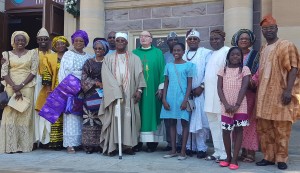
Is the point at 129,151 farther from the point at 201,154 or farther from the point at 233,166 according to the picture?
the point at 233,166

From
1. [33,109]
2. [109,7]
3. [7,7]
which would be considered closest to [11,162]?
[33,109]

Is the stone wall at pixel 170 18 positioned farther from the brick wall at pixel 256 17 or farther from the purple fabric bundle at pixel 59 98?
the purple fabric bundle at pixel 59 98

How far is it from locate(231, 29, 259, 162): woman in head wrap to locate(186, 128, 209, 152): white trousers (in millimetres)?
645

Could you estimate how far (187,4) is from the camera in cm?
897

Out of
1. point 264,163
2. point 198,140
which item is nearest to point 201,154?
point 198,140

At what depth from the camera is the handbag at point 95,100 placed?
6.15m

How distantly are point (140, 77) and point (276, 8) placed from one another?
9.33 feet

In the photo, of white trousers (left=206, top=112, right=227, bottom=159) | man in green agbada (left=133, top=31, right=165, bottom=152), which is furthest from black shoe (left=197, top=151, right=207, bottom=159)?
man in green agbada (left=133, top=31, right=165, bottom=152)

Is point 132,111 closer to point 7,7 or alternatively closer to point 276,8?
point 276,8

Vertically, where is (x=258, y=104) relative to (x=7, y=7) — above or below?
below

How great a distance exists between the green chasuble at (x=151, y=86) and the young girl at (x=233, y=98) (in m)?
1.37

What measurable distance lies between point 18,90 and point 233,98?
11.5 feet

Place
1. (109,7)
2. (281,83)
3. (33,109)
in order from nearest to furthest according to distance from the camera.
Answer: (281,83), (33,109), (109,7)

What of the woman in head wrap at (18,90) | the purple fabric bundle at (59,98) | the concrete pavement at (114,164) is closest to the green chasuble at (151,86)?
the concrete pavement at (114,164)
